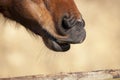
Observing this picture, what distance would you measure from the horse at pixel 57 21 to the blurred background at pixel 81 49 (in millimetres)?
2171

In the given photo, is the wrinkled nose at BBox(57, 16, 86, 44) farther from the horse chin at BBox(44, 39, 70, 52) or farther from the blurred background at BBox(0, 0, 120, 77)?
the blurred background at BBox(0, 0, 120, 77)

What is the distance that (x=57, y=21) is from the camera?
1755mm

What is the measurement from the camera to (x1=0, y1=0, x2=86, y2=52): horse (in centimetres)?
176

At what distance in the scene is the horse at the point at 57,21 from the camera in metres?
1.76

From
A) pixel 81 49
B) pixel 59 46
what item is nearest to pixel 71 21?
pixel 59 46

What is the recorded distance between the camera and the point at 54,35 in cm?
178

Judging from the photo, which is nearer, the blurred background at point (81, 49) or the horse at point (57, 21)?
the horse at point (57, 21)

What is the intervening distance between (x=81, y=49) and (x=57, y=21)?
10.3ft

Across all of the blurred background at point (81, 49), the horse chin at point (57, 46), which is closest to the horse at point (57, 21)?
the horse chin at point (57, 46)

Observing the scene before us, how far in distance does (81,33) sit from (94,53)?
318 centimetres

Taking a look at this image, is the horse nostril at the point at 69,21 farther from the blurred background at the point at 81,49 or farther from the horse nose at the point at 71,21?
the blurred background at the point at 81,49

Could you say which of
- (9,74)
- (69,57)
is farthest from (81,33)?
(69,57)

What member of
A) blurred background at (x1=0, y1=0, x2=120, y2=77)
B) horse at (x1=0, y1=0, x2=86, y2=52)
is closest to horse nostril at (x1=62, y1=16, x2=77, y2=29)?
horse at (x1=0, y1=0, x2=86, y2=52)

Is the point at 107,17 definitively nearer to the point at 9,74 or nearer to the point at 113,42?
the point at 113,42
